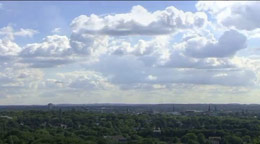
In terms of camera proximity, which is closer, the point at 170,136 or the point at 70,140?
the point at 70,140

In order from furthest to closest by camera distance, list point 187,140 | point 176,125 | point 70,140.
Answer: point 176,125, point 187,140, point 70,140

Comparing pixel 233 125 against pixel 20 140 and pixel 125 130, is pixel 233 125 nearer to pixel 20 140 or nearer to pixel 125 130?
pixel 125 130

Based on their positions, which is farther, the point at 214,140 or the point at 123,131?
the point at 123,131

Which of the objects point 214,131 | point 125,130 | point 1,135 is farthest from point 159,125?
point 1,135

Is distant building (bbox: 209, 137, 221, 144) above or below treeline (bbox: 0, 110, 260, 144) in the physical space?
below

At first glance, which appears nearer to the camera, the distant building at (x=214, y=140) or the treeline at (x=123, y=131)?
the treeline at (x=123, y=131)

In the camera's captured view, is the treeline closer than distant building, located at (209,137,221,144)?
Yes

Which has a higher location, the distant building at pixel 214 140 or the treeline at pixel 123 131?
the treeline at pixel 123 131

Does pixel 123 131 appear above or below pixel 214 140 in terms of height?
above
